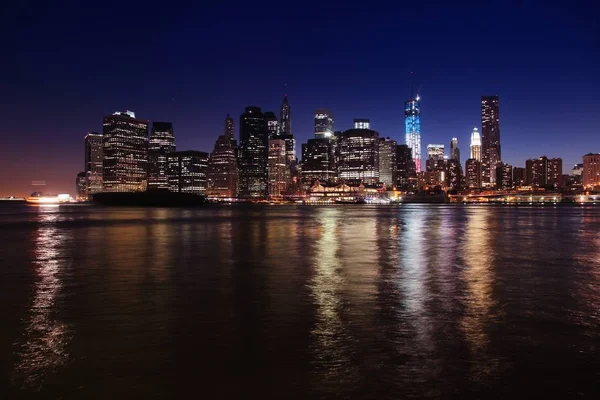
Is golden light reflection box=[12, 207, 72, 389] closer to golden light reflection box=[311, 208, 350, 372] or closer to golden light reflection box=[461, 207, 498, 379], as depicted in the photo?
golden light reflection box=[311, 208, 350, 372]

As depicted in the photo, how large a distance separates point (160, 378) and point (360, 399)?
337 centimetres

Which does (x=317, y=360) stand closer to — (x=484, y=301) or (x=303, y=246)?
(x=484, y=301)

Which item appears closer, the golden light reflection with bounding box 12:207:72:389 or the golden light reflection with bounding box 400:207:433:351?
the golden light reflection with bounding box 12:207:72:389

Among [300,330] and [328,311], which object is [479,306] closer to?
[328,311]

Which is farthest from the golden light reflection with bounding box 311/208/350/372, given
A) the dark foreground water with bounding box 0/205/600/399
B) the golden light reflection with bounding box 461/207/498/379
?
the golden light reflection with bounding box 461/207/498/379

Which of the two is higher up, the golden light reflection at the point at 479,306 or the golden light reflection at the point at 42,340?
the golden light reflection at the point at 42,340

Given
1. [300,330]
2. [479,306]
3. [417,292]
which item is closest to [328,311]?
[300,330]

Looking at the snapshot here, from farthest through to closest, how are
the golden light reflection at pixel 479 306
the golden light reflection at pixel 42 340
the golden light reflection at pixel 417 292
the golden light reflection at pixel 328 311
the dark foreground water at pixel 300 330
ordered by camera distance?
the golden light reflection at pixel 417 292 < the golden light reflection at pixel 328 311 < the golden light reflection at pixel 479 306 < the golden light reflection at pixel 42 340 < the dark foreground water at pixel 300 330

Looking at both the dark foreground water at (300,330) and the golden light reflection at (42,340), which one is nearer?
the dark foreground water at (300,330)

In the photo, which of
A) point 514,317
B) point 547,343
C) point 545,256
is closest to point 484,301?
point 514,317

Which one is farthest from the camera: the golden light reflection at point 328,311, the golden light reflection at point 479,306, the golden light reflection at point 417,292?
the golden light reflection at point 417,292

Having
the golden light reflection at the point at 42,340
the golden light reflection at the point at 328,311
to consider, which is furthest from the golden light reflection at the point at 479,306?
the golden light reflection at the point at 42,340

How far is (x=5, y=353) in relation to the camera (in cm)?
975

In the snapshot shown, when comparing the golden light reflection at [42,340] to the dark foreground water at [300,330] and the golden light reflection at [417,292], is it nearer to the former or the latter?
the dark foreground water at [300,330]
